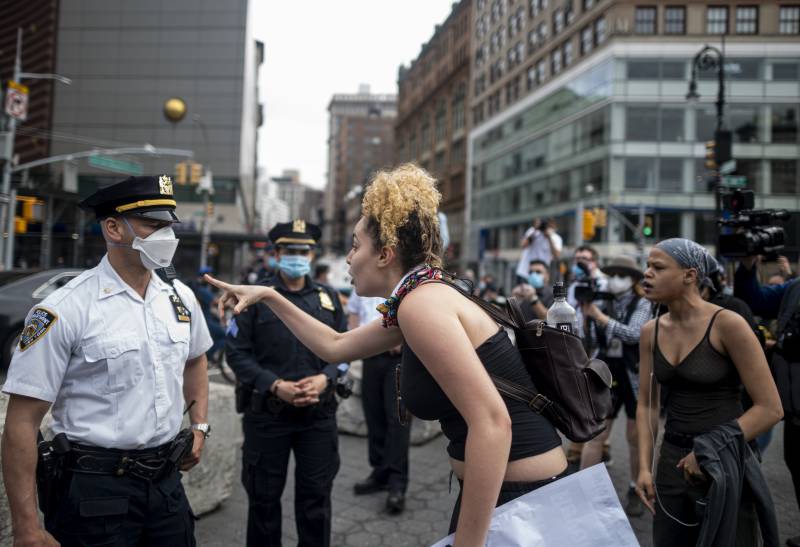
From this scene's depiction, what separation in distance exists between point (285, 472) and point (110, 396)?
5.20 feet

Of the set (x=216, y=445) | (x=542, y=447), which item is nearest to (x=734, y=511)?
(x=542, y=447)

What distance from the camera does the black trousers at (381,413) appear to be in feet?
17.0

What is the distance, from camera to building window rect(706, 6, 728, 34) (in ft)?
127

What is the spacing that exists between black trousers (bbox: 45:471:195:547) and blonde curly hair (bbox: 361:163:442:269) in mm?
1388

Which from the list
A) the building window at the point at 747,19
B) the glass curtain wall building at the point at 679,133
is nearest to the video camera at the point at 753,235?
the glass curtain wall building at the point at 679,133

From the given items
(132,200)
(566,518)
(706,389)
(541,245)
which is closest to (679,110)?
(541,245)

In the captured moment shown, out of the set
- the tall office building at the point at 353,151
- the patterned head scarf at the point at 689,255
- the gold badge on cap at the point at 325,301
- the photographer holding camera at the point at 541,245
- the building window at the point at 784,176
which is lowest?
the gold badge on cap at the point at 325,301

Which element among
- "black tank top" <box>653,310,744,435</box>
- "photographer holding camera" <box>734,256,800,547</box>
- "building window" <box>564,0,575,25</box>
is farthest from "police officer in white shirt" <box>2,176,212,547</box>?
"building window" <box>564,0,575,25</box>

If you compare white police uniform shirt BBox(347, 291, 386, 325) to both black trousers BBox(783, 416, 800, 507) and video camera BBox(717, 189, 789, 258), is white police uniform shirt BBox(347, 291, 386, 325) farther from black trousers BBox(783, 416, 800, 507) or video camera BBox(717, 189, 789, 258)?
black trousers BBox(783, 416, 800, 507)

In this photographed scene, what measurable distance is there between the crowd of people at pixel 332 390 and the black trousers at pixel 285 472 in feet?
0.04

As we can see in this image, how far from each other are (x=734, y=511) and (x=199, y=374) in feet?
8.34

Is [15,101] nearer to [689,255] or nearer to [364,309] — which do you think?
[364,309]

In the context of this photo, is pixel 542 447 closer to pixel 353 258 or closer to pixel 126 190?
pixel 353 258

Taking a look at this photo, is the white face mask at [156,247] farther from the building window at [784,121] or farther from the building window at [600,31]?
the building window at [784,121]
